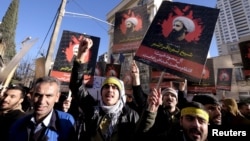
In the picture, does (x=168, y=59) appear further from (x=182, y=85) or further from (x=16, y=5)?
(x=16, y=5)

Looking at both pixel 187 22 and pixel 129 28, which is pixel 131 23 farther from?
pixel 187 22

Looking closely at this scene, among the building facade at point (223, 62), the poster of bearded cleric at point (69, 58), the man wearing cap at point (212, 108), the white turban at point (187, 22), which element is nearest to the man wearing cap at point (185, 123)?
the man wearing cap at point (212, 108)

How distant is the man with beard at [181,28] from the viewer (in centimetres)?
405

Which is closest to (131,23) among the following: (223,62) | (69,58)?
(69,58)

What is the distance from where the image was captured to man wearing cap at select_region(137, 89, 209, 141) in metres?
2.14

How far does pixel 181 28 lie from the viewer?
4141 mm

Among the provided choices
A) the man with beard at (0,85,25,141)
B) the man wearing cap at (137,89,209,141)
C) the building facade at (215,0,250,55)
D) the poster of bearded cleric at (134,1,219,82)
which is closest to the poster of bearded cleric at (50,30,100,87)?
the poster of bearded cleric at (134,1,219,82)

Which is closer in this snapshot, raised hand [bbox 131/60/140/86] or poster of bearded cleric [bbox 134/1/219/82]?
raised hand [bbox 131/60/140/86]

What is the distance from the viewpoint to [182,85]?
4.27 m

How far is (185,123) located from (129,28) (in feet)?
19.2

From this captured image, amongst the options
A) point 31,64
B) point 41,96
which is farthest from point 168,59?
point 31,64

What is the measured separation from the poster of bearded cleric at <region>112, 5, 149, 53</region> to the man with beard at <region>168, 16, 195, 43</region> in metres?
3.44

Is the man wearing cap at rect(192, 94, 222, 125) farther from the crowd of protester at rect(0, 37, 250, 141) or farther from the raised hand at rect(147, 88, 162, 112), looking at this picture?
the raised hand at rect(147, 88, 162, 112)

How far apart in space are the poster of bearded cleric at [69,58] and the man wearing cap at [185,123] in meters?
4.66
